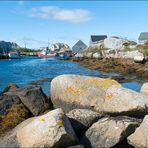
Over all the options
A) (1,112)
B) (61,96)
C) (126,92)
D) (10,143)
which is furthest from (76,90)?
(10,143)

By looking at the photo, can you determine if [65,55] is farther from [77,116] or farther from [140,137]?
[140,137]

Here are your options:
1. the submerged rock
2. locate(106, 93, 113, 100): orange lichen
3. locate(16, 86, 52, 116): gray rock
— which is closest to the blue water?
locate(16, 86, 52, 116): gray rock

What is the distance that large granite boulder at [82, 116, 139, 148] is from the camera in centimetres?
808

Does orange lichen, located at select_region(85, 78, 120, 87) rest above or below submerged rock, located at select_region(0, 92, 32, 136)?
above

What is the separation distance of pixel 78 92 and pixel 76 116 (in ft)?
5.20

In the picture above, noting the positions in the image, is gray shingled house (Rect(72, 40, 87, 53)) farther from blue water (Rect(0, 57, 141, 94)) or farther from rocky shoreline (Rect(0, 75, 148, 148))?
rocky shoreline (Rect(0, 75, 148, 148))

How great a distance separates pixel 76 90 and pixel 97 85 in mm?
709

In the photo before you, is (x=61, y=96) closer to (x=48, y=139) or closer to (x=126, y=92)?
(x=126, y=92)

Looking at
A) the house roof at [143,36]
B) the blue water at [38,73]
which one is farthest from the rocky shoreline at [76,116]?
the house roof at [143,36]

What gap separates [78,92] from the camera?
33.9 feet

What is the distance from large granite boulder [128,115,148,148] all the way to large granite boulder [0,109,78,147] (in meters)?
1.45

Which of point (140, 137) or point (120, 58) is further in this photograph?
point (120, 58)

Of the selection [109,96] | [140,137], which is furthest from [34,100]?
[140,137]

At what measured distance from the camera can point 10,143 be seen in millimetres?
7840
